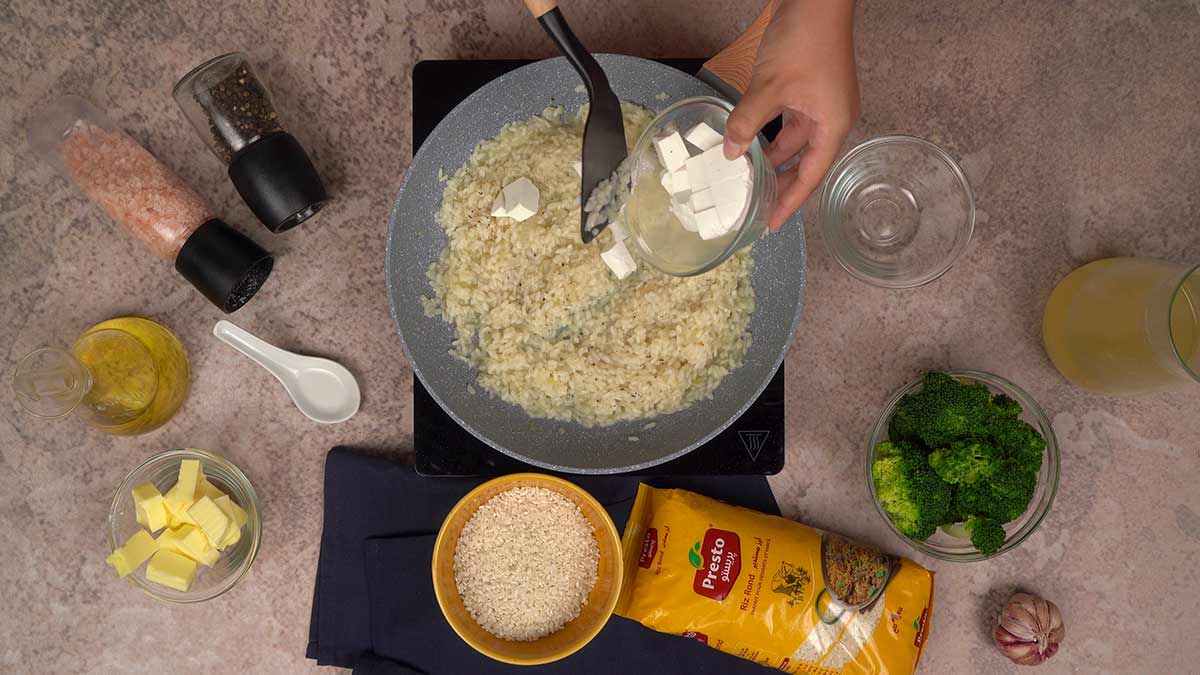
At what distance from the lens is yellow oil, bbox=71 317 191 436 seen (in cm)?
144

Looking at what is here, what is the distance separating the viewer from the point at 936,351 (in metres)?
1.58

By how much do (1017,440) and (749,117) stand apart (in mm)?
804

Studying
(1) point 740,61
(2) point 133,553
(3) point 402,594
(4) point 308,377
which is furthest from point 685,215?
(2) point 133,553

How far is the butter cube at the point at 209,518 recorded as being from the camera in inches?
55.5

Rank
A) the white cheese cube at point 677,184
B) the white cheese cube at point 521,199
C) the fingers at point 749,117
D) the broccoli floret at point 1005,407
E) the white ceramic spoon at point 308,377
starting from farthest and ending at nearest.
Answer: the white ceramic spoon at point 308,377 < the broccoli floret at point 1005,407 < the white cheese cube at point 521,199 < the white cheese cube at point 677,184 < the fingers at point 749,117

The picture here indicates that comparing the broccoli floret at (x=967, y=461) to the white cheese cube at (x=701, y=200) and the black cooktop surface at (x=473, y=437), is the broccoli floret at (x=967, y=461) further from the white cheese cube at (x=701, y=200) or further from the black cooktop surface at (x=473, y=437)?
the white cheese cube at (x=701, y=200)

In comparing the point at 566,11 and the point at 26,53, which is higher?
the point at 26,53

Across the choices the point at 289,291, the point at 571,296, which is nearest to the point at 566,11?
the point at 571,296

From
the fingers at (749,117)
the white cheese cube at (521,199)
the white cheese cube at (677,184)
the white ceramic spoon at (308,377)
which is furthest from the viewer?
the white ceramic spoon at (308,377)

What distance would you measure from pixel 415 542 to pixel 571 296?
61cm

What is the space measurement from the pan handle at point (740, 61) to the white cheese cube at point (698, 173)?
12.5 inches

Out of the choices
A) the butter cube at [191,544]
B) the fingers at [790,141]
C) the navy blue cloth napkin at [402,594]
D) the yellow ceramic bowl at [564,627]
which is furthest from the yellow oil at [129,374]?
the fingers at [790,141]

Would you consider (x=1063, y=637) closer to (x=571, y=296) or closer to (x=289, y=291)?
(x=571, y=296)

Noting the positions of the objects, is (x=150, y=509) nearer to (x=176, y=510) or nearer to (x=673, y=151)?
(x=176, y=510)
